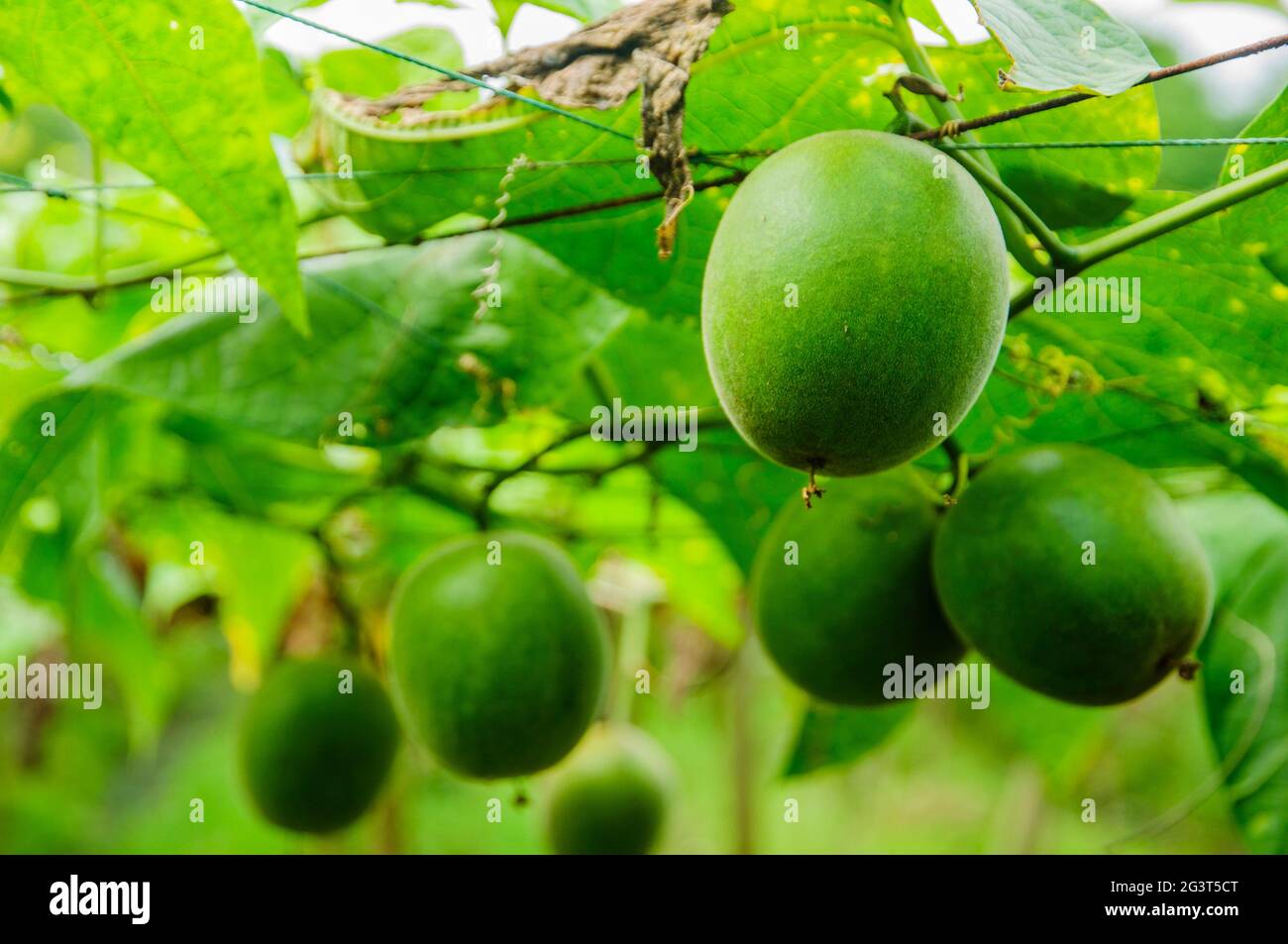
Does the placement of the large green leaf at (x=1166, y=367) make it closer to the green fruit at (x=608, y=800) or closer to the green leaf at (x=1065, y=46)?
the green leaf at (x=1065, y=46)

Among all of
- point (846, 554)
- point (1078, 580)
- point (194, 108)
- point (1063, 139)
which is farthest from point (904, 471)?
point (194, 108)

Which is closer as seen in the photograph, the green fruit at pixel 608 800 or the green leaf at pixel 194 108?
the green leaf at pixel 194 108

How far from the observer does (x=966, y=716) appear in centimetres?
424

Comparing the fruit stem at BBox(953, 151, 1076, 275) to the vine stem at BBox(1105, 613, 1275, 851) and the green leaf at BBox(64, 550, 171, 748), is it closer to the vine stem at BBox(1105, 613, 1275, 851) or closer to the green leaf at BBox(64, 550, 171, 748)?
the vine stem at BBox(1105, 613, 1275, 851)

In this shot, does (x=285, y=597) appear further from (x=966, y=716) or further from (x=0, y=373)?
(x=966, y=716)

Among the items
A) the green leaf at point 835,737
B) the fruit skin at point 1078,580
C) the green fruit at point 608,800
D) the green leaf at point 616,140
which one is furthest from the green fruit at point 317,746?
the fruit skin at point 1078,580

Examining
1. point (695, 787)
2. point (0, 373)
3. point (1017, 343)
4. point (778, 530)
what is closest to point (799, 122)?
point (1017, 343)

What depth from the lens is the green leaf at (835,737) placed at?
1.67m

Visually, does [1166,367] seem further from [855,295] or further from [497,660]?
[497,660]

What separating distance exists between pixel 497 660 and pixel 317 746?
51cm

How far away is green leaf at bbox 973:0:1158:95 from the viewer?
774mm

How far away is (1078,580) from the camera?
102 cm

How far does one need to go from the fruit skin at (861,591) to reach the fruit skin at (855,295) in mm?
369

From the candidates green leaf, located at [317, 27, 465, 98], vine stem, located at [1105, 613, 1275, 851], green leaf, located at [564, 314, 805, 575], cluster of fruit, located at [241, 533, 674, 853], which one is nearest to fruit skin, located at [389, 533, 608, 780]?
cluster of fruit, located at [241, 533, 674, 853]
